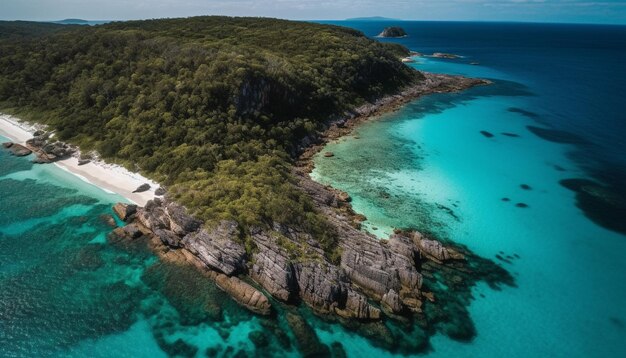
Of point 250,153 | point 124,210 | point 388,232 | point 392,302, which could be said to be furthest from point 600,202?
point 124,210

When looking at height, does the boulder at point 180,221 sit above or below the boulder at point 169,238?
above

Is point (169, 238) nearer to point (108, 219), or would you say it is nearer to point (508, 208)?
point (108, 219)

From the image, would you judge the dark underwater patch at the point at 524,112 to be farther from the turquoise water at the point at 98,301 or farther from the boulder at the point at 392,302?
the turquoise water at the point at 98,301

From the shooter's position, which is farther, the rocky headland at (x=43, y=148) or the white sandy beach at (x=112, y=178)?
the rocky headland at (x=43, y=148)

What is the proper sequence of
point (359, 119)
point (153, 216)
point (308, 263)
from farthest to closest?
point (359, 119) < point (153, 216) < point (308, 263)

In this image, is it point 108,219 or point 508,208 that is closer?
point 108,219

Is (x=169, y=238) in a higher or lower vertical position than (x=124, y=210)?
lower

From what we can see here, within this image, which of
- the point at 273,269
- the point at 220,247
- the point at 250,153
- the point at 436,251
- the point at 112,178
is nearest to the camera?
the point at 273,269

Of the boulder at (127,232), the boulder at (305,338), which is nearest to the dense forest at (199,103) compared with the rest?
the boulder at (127,232)

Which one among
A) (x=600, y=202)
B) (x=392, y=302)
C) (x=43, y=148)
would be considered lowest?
(x=392, y=302)
